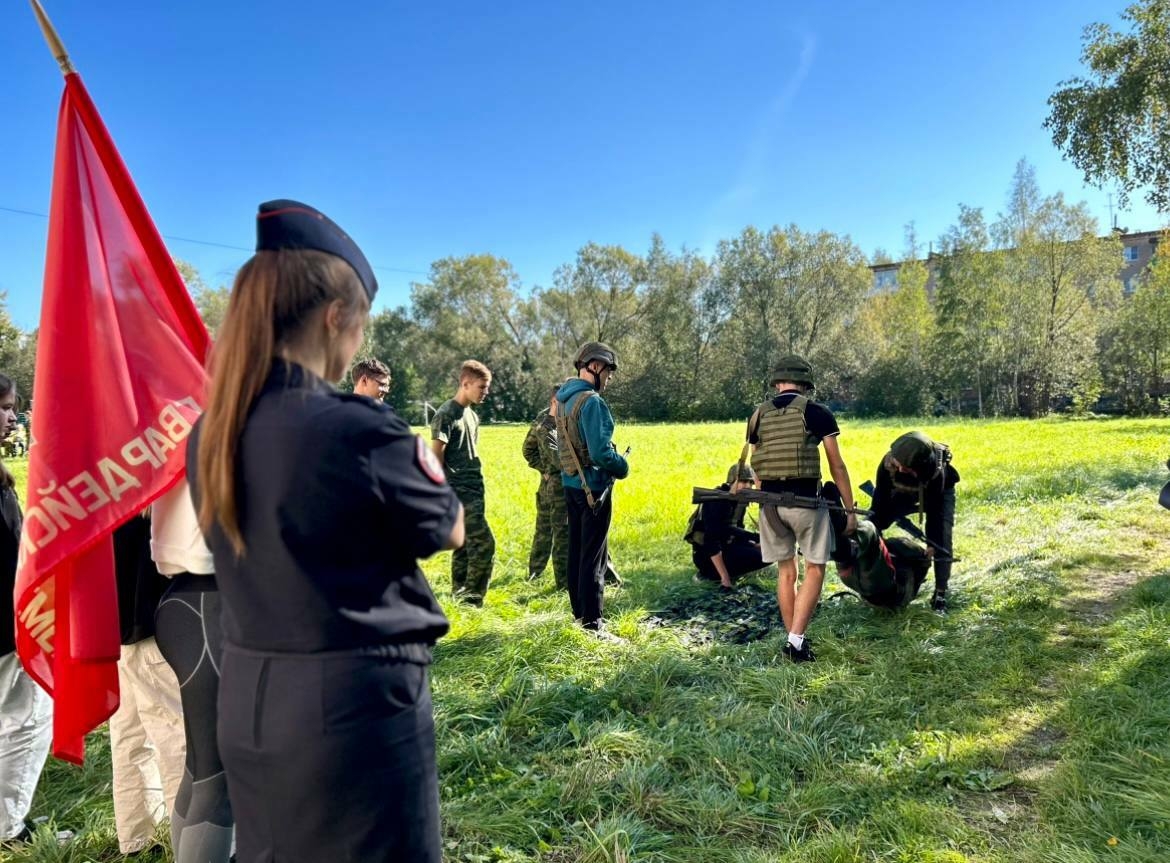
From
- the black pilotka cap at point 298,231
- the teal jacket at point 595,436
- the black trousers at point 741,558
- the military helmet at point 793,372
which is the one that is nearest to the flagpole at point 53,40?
the black pilotka cap at point 298,231

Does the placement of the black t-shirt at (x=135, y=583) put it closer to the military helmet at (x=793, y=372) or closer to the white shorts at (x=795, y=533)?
the white shorts at (x=795, y=533)

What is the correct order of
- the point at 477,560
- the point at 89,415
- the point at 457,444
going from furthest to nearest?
1. the point at 477,560
2. the point at 457,444
3. the point at 89,415

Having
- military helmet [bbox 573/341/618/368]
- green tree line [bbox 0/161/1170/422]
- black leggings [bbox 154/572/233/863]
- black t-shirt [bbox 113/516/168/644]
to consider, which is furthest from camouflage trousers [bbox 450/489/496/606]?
green tree line [bbox 0/161/1170/422]

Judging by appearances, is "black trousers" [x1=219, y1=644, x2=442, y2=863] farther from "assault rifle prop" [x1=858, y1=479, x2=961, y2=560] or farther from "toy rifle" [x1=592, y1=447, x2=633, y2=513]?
"assault rifle prop" [x1=858, y1=479, x2=961, y2=560]

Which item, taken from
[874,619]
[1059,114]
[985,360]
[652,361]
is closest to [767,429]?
[874,619]

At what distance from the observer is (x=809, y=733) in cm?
407

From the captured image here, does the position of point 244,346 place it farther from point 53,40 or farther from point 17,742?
point 17,742

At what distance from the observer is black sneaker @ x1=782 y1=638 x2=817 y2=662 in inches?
204

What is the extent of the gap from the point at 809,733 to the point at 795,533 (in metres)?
1.62

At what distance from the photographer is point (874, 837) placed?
3.19 m

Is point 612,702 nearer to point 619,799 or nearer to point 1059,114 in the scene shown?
point 619,799

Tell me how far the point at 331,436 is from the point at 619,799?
2.72 meters

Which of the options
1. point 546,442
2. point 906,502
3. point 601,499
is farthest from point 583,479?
point 906,502

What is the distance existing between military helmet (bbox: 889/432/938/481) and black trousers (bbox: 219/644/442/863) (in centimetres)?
518
